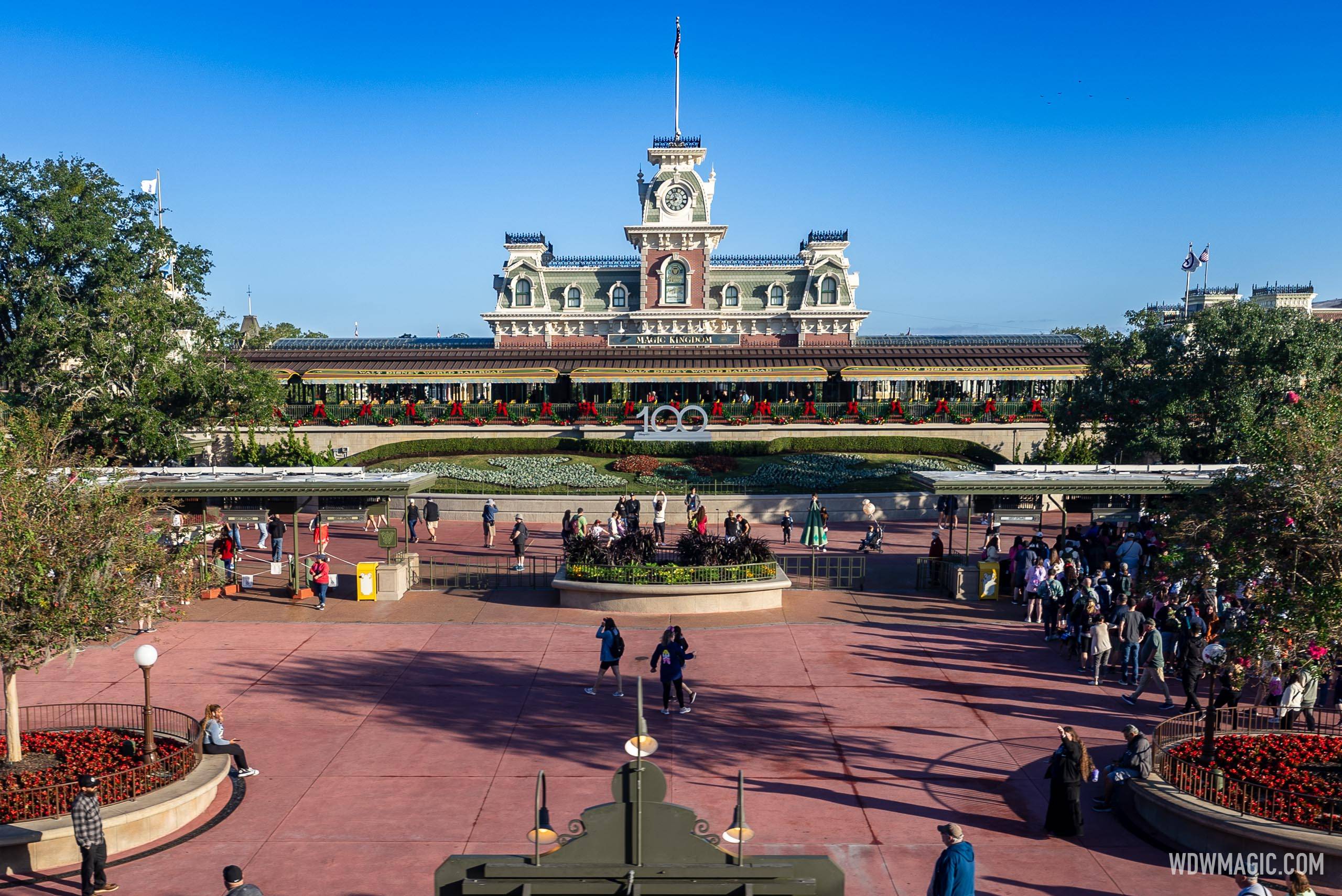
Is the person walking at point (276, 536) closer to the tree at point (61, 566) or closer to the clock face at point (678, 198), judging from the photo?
the tree at point (61, 566)

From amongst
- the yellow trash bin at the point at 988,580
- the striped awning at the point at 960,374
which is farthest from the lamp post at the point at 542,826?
the striped awning at the point at 960,374

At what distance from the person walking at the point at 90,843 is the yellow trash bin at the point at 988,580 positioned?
18.7 m

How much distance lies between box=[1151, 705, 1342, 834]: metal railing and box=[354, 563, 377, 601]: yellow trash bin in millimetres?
16984

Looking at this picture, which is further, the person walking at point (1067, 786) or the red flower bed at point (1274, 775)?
the person walking at point (1067, 786)

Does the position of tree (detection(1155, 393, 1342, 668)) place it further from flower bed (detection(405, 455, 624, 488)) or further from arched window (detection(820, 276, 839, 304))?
arched window (detection(820, 276, 839, 304))

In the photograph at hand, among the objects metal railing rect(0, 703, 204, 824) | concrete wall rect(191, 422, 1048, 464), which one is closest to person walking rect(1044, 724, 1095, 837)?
metal railing rect(0, 703, 204, 824)

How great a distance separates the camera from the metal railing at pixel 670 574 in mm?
22078

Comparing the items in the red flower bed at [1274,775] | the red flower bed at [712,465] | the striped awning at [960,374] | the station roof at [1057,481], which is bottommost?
the red flower bed at [1274,775]

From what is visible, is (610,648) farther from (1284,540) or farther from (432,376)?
(432,376)

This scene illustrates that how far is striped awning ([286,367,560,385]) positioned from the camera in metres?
50.2

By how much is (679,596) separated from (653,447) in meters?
21.1

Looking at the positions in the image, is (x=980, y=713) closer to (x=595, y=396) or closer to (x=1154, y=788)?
(x=1154, y=788)

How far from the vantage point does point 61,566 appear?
11977mm

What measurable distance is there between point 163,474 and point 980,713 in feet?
67.0
